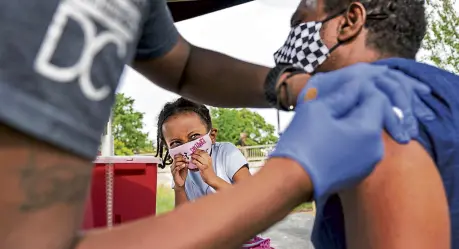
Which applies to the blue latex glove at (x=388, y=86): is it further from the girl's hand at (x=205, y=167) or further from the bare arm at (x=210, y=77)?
the girl's hand at (x=205, y=167)

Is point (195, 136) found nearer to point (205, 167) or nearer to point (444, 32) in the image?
point (205, 167)

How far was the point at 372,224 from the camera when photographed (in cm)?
131

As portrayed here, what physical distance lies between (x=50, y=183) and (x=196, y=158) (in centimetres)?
260

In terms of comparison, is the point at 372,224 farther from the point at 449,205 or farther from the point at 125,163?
the point at 125,163

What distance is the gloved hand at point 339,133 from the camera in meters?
1.00

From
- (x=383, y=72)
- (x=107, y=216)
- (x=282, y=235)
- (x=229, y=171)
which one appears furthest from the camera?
(x=282, y=235)

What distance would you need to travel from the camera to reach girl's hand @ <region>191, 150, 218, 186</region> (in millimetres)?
3381

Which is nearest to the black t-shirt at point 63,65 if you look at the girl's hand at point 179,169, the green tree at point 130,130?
the girl's hand at point 179,169

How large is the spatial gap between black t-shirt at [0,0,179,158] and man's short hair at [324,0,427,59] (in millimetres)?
964

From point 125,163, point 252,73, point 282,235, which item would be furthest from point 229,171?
point 282,235

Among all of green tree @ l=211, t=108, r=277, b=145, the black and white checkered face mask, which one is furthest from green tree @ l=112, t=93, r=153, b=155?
the black and white checkered face mask

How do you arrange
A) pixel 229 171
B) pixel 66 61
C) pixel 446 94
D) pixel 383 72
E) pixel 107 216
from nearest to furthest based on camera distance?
pixel 66 61, pixel 383 72, pixel 446 94, pixel 229 171, pixel 107 216

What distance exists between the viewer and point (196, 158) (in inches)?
137

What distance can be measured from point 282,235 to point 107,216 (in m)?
4.80
